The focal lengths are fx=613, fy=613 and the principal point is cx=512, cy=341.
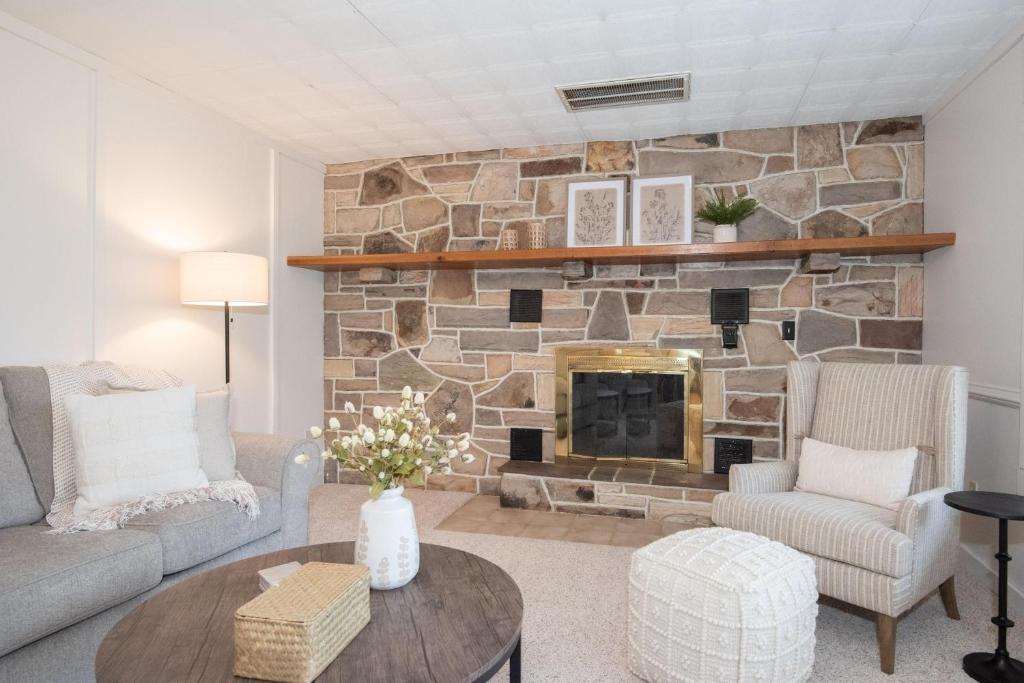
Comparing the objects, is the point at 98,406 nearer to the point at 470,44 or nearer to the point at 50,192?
the point at 50,192

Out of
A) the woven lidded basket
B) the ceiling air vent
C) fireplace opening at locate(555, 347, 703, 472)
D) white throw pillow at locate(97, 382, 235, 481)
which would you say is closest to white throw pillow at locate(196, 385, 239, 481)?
white throw pillow at locate(97, 382, 235, 481)

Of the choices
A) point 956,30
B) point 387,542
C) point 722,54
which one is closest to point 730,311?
point 722,54

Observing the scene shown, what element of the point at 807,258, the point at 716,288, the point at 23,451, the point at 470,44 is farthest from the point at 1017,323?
the point at 23,451

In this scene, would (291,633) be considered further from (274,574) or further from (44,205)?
(44,205)

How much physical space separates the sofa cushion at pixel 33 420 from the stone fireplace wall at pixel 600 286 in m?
2.24

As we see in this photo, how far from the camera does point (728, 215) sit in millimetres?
3510

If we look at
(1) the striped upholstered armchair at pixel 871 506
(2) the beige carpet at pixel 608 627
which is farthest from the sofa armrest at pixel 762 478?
(2) the beige carpet at pixel 608 627

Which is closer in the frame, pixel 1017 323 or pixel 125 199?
pixel 1017 323

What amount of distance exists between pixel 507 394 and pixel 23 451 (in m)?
2.59

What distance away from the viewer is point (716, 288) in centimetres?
374

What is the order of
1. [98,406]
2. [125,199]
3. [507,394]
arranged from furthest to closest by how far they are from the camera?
1. [507,394]
2. [125,199]
3. [98,406]

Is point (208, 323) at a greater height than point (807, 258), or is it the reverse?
point (807, 258)

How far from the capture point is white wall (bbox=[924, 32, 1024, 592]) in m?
2.52

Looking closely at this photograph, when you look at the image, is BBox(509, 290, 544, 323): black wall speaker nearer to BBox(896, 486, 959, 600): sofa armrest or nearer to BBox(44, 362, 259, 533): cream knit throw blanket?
BBox(44, 362, 259, 533): cream knit throw blanket
